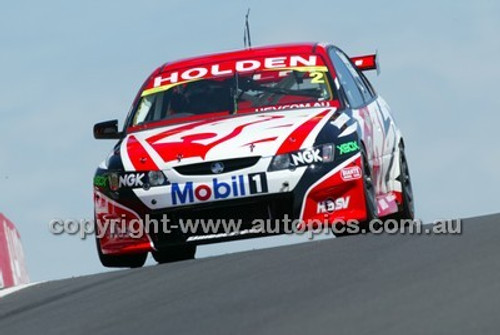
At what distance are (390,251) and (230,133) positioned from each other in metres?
2.36

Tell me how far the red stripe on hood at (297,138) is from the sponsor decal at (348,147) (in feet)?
0.73

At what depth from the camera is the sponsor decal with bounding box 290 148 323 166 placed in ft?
36.2

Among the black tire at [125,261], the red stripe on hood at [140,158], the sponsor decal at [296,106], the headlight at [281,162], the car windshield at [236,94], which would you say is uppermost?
the car windshield at [236,94]

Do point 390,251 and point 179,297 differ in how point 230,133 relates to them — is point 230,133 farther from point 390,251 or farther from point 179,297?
point 179,297

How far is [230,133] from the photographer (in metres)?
11.3

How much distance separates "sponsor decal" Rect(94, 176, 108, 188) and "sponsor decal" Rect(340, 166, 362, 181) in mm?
1506

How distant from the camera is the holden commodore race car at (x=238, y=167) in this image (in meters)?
11.0

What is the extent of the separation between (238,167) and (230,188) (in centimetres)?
14

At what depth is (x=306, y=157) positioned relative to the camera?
11.1 m

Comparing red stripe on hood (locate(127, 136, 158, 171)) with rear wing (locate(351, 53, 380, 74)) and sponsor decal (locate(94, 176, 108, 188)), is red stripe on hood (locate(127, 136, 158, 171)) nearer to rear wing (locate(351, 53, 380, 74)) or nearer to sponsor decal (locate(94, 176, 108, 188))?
sponsor decal (locate(94, 176, 108, 188))

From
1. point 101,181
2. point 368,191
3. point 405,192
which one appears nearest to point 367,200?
point 368,191

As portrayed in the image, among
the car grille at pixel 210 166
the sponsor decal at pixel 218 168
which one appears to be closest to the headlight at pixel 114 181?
the car grille at pixel 210 166

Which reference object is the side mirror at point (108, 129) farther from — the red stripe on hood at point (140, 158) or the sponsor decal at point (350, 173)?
the sponsor decal at point (350, 173)

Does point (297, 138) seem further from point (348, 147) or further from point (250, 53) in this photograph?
point (250, 53)
